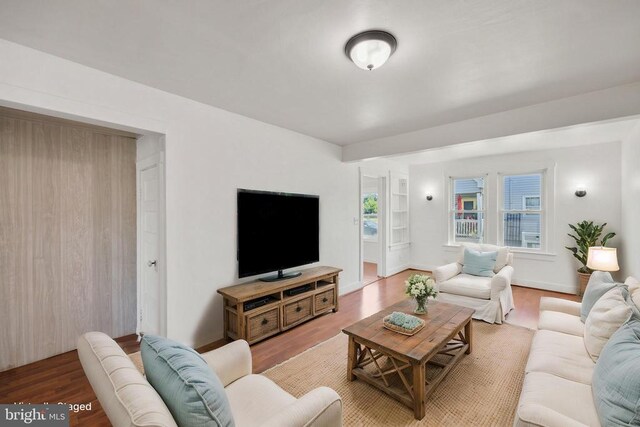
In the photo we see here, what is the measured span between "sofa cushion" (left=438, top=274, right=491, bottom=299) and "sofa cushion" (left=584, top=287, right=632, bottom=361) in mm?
1476

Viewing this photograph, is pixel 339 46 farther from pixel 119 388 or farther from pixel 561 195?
pixel 561 195

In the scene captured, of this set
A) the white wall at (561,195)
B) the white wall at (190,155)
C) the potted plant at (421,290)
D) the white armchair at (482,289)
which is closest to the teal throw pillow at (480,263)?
the white armchair at (482,289)

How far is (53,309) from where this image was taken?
264cm

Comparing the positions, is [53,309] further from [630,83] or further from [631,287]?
[630,83]

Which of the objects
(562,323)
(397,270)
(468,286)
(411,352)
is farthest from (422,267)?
(411,352)

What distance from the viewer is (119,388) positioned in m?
0.91

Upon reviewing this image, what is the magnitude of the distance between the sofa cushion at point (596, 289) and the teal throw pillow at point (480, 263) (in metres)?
A: 1.49

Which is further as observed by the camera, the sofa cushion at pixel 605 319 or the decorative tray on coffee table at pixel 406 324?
the decorative tray on coffee table at pixel 406 324

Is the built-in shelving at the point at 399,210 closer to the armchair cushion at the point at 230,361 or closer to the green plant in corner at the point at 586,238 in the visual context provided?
the green plant in corner at the point at 586,238

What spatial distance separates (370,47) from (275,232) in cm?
223

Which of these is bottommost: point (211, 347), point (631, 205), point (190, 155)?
point (211, 347)

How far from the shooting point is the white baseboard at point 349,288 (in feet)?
14.8

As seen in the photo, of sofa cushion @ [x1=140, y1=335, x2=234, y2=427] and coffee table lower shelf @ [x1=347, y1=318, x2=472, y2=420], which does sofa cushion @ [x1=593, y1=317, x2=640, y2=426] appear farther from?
sofa cushion @ [x1=140, y1=335, x2=234, y2=427]

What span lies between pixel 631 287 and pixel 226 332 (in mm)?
3627
